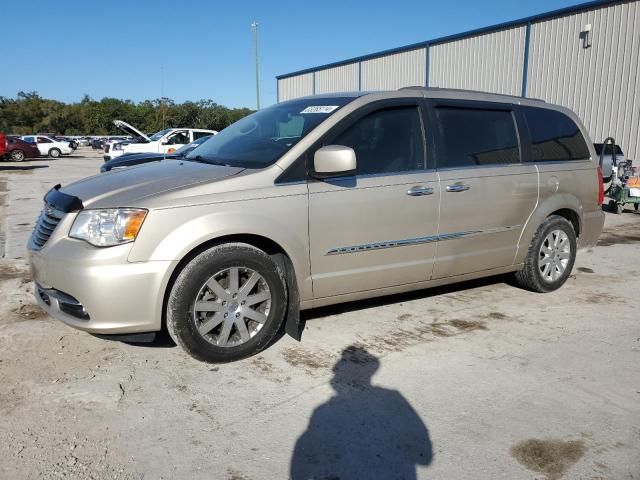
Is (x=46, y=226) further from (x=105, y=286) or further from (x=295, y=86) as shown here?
(x=295, y=86)

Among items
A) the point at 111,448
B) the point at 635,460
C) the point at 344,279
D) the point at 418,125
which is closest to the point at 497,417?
the point at 635,460

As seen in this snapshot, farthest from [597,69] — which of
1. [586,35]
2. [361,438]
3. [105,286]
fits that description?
[105,286]

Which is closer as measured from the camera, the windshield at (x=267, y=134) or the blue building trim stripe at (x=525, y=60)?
the windshield at (x=267, y=134)

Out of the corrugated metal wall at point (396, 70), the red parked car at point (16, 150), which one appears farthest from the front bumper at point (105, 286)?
the red parked car at point (16, 150)

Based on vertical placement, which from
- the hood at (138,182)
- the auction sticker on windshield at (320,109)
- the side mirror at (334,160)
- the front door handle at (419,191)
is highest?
the auction sticker on windshield at (320,109)

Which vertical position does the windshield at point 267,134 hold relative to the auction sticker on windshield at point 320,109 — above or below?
below

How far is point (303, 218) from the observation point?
372 centimetres

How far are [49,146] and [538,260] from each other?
37.8m

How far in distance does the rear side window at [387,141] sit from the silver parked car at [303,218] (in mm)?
11

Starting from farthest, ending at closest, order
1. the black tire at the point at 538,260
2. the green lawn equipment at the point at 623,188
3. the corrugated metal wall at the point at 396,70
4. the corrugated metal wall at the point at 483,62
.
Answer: the corrugated metal wall at the point at 396,70 → the corrugated metal wall at the point at 483,62 → the green lawn equipment at the point at 623,188 → the black tire at the point at 538,260

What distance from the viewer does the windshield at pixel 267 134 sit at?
3.91m

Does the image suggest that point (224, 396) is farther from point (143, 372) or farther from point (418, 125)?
point (418, 125)

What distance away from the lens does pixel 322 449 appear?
8.84 feet

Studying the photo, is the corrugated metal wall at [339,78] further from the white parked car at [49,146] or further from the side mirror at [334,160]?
the side mirror at [334,160]
